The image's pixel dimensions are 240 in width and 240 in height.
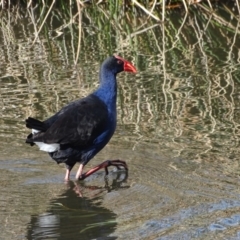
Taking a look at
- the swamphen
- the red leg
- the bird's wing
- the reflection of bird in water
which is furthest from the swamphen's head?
the reflection of bird in water

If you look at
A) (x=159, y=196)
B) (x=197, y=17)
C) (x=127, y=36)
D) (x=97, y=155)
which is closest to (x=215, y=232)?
(x=159, y=196)

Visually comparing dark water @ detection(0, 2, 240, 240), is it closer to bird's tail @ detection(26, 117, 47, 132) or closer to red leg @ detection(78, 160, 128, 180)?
red leg @ detection(78, 160, 128, 180)

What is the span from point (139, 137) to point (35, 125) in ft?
3.46

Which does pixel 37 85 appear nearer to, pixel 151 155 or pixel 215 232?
pixel 151 155

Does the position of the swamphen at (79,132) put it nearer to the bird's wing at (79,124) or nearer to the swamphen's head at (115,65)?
the bird's wing at (79,124)

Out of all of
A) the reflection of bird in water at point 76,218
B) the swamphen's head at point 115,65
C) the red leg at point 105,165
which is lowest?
the reflection of bird in water at point 76,218

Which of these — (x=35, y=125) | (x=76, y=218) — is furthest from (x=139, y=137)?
(x=76, y=218)

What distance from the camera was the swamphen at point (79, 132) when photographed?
16.7 ft

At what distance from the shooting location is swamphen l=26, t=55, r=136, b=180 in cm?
508

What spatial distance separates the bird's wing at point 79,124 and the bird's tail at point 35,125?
1.3 inches

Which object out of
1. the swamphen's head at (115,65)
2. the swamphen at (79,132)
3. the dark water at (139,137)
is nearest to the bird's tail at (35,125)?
the swamphen at (79,132)

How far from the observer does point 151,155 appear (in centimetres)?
549

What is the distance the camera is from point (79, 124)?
17.1 ft

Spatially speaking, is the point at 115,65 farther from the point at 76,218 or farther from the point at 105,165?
the point at 76,218
